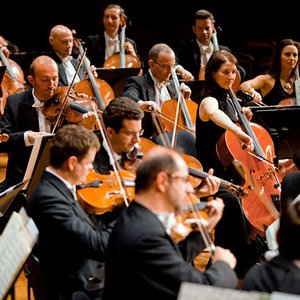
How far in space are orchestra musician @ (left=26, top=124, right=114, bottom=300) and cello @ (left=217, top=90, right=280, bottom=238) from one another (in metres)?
1.08

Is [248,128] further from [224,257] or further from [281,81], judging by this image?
[224,257]

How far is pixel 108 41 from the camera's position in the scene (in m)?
6.37

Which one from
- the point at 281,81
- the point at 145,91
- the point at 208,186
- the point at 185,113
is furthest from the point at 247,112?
the point at 281,81

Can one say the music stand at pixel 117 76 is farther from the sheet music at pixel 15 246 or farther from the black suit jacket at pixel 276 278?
the black suit jacket at pixel 276 278

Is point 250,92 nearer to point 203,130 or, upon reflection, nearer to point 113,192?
point 203,130

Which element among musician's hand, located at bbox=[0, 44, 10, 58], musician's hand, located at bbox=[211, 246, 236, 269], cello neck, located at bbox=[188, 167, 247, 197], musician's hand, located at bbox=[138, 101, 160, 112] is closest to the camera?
musician's hand, located at bbox=[211, 246, 236, 269]

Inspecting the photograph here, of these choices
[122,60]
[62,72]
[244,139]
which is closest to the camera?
[244,139]

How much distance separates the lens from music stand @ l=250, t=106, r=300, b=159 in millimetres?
4043

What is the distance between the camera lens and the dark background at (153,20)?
8094 mm

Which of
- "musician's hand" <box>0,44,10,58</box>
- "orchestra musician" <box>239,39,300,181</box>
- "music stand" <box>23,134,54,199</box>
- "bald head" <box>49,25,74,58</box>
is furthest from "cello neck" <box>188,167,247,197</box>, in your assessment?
"musician's hand" <box>0,44,10,58</box>

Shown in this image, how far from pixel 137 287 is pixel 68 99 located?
205 cm

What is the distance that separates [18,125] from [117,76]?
1.45 meters

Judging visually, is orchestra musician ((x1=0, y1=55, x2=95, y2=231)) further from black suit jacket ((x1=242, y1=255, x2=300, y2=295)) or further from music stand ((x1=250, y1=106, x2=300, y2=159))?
black suit jacket ((x1=242, y1=255, x2=300, y2=295))

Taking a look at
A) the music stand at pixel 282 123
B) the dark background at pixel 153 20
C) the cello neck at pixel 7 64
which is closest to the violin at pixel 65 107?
the music stand at pixel 282 123
